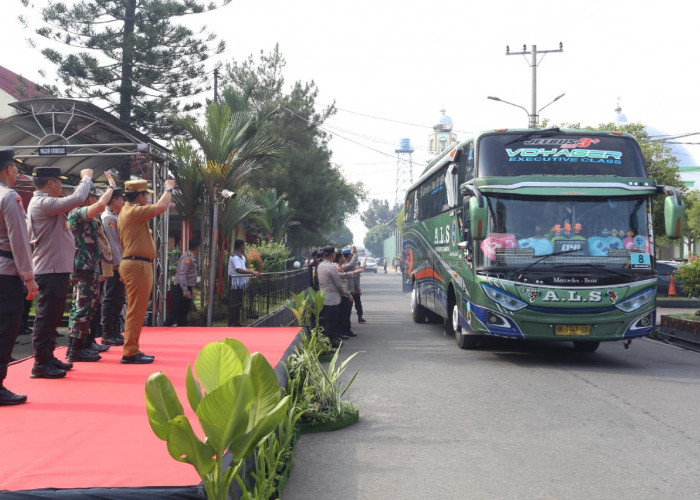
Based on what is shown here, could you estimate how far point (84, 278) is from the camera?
6.88m

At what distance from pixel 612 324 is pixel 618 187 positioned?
1.87 meters

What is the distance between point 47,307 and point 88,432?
80.5 inches

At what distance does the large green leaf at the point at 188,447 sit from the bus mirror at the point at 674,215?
800cm

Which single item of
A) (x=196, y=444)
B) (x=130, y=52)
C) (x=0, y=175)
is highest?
(x=130, y=52)

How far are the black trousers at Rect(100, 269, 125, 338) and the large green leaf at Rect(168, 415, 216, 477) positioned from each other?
5.47m

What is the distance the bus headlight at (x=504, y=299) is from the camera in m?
9.48

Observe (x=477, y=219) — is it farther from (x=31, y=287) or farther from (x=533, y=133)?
(x=31, y=287)

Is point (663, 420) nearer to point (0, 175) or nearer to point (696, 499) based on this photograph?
point (696, 499)

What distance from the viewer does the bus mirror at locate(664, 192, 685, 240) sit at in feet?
30.4

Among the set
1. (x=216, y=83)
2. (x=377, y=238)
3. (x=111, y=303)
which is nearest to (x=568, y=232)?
(x=111, y=303)

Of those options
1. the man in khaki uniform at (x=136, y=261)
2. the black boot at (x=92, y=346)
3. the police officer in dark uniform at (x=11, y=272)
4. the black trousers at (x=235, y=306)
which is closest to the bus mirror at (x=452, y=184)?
the black trousers at (x=235, y=306)

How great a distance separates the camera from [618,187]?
31.5 feet

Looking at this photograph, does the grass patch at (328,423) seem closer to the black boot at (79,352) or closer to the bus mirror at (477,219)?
the black boot at (79,352)

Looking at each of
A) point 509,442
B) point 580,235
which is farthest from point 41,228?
point 580,235
